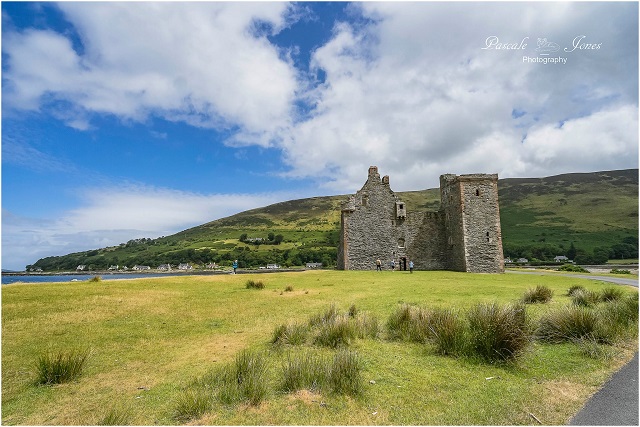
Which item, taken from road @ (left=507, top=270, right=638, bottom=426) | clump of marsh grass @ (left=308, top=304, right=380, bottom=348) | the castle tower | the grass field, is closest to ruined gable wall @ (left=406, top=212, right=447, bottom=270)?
the castle tower

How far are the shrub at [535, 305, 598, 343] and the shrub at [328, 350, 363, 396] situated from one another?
6.13m

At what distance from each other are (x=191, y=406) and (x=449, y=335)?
6104 millimetres

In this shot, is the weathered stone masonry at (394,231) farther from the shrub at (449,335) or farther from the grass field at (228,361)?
the shrub at (449,335)

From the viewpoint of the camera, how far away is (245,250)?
118250mm

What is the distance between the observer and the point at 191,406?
19.2 ft

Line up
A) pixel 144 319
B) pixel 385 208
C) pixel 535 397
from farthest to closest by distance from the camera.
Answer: pixel 385 208 → pixel 144 319 → pixel 535 397

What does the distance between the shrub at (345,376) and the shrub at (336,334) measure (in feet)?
7.48

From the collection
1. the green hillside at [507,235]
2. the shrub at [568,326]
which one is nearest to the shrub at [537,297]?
the shrub at [568,326]

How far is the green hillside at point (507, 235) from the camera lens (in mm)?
101562

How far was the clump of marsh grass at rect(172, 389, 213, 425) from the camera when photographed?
580 centimetres

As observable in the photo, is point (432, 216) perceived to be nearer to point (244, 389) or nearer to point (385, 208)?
point (385, 208)

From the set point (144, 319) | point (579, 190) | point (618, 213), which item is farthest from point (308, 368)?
point (579, 190)

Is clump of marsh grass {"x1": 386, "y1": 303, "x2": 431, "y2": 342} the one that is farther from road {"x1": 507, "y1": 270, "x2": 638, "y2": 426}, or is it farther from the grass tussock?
road {"x1": 507, "y1": 270, "x2": 638, "y2": 426}

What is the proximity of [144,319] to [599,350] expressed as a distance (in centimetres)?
1341
